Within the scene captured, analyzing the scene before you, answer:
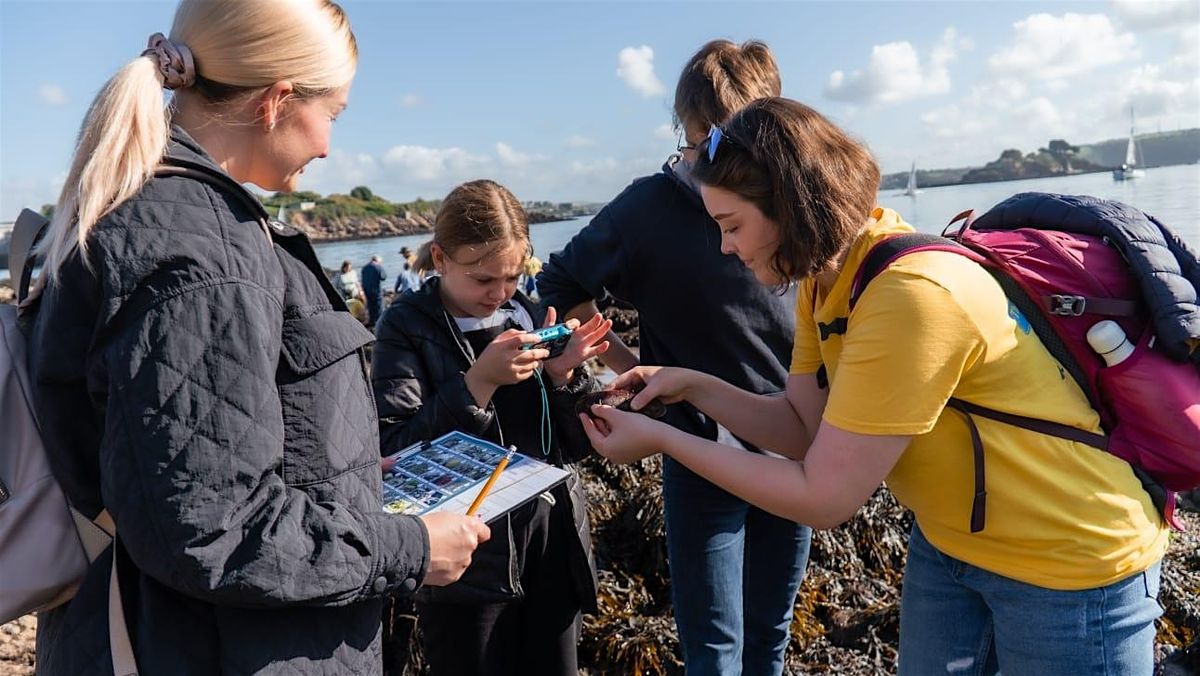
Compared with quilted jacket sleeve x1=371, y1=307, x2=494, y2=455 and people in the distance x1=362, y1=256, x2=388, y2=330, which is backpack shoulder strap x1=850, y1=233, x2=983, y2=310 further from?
people in the distance x1=362, y1=256, x2=388, y2=330

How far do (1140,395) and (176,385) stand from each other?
1.77m

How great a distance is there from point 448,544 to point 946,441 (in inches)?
42.1

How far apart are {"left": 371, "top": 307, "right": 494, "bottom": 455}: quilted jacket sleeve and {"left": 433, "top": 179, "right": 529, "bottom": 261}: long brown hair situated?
0.31 metres

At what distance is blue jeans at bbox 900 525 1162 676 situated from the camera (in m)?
1.62

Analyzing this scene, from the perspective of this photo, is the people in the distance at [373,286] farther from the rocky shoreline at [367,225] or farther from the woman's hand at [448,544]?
the rocky shoreline at [367,225]

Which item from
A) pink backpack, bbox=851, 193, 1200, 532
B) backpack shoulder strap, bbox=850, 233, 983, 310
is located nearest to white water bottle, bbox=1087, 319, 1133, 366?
pink backpack, bbox=851, 193, 1200, 532

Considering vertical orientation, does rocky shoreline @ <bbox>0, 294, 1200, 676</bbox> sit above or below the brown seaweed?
below

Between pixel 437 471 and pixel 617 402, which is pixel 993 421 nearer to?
pixel 617 402

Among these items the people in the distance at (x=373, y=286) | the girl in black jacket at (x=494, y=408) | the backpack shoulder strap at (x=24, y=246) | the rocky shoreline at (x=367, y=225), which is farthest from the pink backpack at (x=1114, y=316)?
the rocky shoreline at (x=367, y=225)

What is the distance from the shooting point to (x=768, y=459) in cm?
180

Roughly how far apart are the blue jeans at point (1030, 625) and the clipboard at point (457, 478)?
3.16 ft

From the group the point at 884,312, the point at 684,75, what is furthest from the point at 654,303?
the point at 884,312

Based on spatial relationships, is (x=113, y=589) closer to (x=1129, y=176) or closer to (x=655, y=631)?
(x=655, y=631)

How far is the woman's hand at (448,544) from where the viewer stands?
1471 mm
